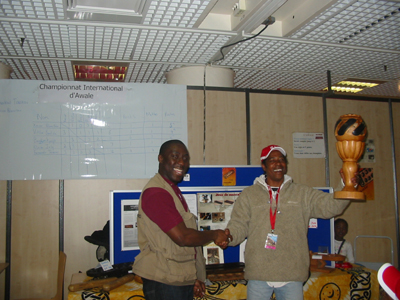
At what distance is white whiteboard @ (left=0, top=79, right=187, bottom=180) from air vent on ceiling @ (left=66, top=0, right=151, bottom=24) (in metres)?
0.92

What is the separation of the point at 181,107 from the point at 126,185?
1.02 meters

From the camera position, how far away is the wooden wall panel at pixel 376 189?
13.7 ft

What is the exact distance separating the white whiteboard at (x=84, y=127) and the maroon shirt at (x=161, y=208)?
1.66 meters

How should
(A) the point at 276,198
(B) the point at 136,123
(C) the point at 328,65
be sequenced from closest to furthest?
(A) the point at 276,198 → (B) the point at 136,123 → (C) the point at 328,65

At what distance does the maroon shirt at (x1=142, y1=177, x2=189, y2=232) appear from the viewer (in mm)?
1913

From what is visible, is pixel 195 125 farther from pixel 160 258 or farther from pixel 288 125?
pixel 160 258

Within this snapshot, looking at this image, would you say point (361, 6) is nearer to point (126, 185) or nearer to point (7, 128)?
point (126, 185)

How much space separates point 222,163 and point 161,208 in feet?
6.46

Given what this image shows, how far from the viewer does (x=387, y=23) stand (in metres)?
3.12

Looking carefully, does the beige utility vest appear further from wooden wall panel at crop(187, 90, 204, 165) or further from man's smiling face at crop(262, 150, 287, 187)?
wooden wall panel at crop(187, 90, 204, 165)

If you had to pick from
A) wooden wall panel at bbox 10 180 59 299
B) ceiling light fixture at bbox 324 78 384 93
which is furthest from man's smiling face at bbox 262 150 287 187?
ceiling light fixture at bbox 324 78 384 93

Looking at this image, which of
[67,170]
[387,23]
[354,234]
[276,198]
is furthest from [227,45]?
[354,234]

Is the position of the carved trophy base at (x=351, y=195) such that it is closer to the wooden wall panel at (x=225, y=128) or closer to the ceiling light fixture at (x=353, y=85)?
the wooden wall panel at (x=225, y=128)

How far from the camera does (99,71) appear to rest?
424 cm
